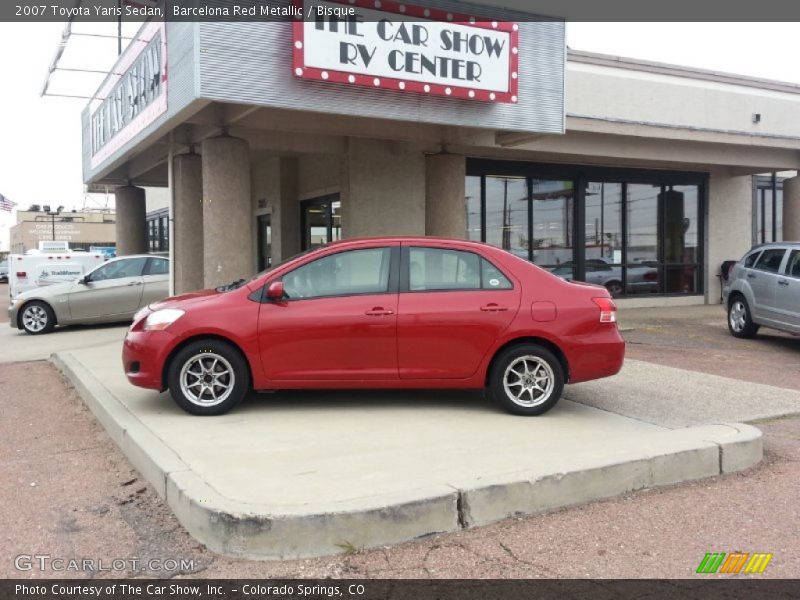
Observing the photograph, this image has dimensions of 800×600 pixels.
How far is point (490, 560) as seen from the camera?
3773mm

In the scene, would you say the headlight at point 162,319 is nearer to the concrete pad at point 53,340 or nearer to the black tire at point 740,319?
the concrete pad at point 53,340

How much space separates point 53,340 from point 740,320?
12.3 m

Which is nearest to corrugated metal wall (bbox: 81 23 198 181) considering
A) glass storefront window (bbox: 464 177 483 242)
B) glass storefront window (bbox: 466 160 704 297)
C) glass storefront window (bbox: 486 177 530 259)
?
glass storefront window (bbox: 464 177 483 242)

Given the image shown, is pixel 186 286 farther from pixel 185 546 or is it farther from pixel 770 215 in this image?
pixel 770 215

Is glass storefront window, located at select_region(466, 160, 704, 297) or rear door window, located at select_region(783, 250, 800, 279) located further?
glass storefront window, located at select_region(466, 160, 704, 297)

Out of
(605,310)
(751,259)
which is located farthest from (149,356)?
(751,259)

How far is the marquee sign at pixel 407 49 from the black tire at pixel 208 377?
14.5ft

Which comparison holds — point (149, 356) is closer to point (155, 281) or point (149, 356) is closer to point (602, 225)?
point (155, 281)

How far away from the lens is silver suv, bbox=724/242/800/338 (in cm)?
1123

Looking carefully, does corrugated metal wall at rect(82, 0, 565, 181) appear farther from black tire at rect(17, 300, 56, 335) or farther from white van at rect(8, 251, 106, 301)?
white van at rect(8, 251, 106, 301)

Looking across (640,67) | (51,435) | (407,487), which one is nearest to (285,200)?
(640,67)

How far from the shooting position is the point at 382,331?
613cm

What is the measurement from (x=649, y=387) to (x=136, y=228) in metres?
15.9

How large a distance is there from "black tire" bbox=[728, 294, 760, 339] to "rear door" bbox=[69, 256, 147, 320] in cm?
1138
